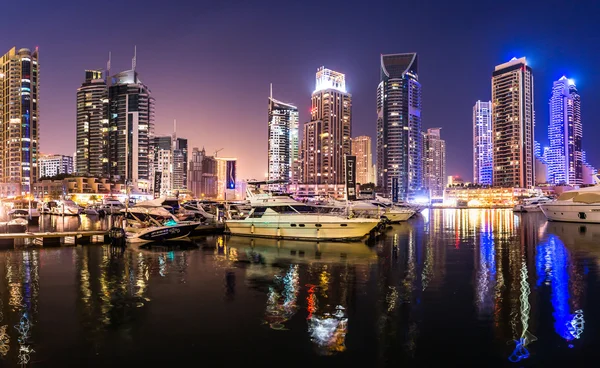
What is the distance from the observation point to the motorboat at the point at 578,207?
59562 mm

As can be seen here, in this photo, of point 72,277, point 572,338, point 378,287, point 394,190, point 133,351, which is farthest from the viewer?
point 394,190

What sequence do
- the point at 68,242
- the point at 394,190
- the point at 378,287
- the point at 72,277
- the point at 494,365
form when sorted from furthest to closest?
the point at 394,190, the point at 68,242, the point at 72,277, the point at 378,287, the point at 494,365

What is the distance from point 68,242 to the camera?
3550 centimetres

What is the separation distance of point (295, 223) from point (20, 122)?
570 feet

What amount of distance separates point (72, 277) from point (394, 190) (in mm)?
95356

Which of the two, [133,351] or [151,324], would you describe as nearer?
[133,351]

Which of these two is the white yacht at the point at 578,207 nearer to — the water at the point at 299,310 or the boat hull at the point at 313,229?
the water at the point at 299,310

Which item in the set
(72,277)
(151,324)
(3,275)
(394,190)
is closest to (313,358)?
(151,324)

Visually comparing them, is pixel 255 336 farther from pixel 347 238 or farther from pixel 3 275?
pixel 347 238

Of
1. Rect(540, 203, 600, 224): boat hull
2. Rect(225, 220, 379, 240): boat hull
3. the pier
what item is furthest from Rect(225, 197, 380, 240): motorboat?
Rect(540, 203, 600, 224): boat hull

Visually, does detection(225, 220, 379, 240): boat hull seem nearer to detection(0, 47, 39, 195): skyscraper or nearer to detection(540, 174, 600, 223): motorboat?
detection(540, 174, 600, 223): motorboat

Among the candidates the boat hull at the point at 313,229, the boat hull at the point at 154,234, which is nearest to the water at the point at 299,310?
the boat hull at the point at 154,234

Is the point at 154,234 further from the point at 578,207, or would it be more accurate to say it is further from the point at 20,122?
the point at 20,122

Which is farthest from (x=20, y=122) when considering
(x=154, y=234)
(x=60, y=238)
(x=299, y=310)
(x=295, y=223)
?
(x=299, y=310)
